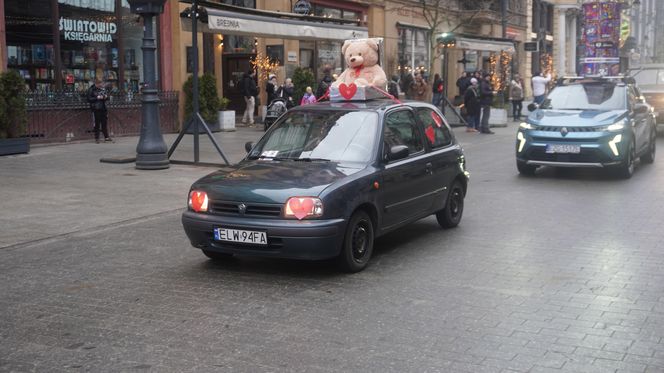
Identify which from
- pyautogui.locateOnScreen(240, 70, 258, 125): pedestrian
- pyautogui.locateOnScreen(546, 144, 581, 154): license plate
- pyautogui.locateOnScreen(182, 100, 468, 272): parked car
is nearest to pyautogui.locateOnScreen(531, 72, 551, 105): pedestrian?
pyautogui.locateOnScreen(240, 70, 258, 125): pedestrian

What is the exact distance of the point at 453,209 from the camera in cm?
944

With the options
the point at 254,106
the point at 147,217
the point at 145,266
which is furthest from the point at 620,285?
the point at 254,106

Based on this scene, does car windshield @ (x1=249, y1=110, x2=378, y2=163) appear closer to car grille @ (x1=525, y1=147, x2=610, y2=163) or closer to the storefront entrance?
car grille @ (x1=525, y1=147, x2=610, y2=163)

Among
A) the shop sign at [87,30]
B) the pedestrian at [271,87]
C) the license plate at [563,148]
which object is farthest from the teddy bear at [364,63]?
the pedestrian at [271,87]

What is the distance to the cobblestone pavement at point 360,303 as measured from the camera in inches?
197

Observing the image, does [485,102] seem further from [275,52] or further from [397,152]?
[397,152]

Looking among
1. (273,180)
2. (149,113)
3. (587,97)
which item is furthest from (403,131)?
(149,113)

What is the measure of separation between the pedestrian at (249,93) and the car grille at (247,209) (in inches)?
719

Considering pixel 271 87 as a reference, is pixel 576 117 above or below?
below

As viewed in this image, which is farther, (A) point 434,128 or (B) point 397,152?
(A) point 434,128

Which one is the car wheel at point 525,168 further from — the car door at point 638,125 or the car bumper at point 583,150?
the car door at point 638,125

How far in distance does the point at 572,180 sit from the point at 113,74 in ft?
42.3

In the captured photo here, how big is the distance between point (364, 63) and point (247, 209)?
6316 millimetres

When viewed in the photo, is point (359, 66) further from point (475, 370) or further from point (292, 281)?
point (475, 370)
